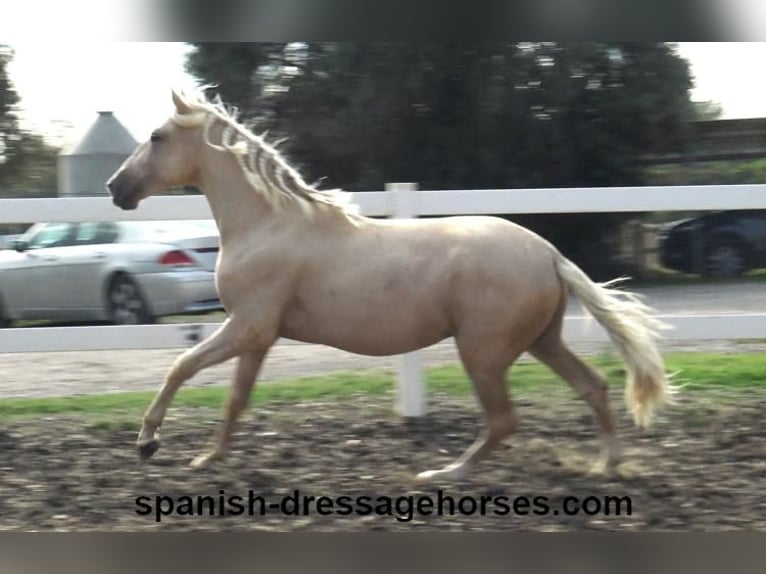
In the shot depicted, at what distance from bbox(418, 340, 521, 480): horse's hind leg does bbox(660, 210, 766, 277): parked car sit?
1.86 meters

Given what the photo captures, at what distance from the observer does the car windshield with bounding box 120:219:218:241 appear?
18.2 ft

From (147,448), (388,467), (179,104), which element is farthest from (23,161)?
(388,467)

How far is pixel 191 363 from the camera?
4453mm

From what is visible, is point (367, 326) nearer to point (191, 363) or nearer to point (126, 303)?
point (191, 363)

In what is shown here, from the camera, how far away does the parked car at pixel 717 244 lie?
19.9ft

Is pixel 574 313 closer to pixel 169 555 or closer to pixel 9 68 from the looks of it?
pixel 169 555

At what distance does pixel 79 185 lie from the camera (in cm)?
601

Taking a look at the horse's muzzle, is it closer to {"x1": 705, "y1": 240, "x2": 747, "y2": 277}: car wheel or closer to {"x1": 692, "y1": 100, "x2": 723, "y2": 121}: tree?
{"x1": 705, "y1": 240, "x2": 747, "y2": 277}: car wheel

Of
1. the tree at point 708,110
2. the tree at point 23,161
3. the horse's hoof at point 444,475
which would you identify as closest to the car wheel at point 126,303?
the tree at point 23,161

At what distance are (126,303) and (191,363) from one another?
1.38 m

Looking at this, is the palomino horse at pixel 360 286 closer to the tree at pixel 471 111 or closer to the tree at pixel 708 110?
the tree at pixel 471 111

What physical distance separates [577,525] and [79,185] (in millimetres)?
3393

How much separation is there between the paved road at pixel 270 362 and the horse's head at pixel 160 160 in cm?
169

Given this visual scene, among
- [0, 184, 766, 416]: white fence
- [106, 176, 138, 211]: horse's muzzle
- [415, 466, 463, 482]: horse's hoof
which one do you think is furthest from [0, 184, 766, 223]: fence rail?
[415, 466, 463, 482]: horse's hoof
